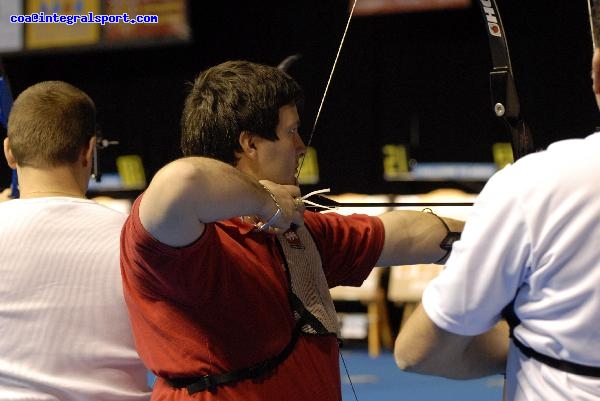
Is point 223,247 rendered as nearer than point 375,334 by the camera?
Yes

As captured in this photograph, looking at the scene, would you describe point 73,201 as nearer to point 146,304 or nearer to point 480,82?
point 146,304

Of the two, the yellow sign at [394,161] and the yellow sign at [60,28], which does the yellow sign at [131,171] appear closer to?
the yellow sign at [60,28]

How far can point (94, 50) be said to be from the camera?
8.95 metres

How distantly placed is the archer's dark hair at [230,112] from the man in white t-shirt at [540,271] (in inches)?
28.3

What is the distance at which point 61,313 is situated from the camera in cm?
183

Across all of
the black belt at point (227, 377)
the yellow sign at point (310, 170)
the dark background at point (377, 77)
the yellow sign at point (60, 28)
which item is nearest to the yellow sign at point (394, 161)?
the dark background at point (377, 77)

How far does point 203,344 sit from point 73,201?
0.51 m

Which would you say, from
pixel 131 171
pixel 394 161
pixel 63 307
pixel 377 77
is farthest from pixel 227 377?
pixel 131 171

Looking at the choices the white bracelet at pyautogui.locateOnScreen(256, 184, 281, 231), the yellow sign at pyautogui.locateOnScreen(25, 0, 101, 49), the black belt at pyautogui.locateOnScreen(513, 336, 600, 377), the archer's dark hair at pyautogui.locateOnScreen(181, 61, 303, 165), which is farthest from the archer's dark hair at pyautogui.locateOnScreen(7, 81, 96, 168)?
the yellow sign at pyautogui.locateOnScreen(25, 0, 101, 49)

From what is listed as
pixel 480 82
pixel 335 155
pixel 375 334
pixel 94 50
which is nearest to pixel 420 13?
pixel 480 82

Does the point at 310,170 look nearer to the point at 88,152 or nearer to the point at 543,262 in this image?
the point at 88,152

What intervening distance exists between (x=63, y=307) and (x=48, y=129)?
1.18 feet

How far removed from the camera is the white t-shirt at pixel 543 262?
106cm

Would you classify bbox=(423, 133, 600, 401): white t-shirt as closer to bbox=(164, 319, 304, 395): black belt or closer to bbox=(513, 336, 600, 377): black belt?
bbox=(513, 336, 600, 377): black belt
